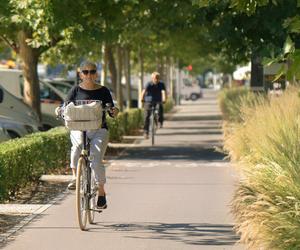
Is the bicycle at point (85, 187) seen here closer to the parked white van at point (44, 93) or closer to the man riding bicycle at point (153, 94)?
the man riding bicycle at point (153, 94)

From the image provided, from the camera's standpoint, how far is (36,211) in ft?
33.5

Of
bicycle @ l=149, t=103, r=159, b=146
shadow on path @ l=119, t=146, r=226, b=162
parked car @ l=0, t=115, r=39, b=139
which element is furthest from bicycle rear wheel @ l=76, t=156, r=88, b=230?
bicycle @ l=149, t=103, r=159, b=146

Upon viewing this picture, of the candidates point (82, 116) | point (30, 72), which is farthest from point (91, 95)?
point (30, 72)

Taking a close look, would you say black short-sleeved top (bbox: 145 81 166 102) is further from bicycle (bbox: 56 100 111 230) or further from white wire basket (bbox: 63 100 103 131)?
white wire basket (bbox: 63 100 103 131)

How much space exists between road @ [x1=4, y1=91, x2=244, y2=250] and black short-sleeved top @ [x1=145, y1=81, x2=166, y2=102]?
444 centimetres

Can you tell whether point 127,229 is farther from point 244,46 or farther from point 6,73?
point 6,73

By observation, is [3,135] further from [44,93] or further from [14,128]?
[44,93]

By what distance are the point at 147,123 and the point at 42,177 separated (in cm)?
898

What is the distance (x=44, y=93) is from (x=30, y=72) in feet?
13.5

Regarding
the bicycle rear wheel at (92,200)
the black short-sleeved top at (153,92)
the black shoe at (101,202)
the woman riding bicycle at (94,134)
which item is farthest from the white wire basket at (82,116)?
the black short-sleeved top at (153,92)

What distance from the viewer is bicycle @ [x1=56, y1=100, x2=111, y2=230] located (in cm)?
869

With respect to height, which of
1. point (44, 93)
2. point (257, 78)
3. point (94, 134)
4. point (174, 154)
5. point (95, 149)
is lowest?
point (174, 154)

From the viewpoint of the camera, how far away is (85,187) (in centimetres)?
898

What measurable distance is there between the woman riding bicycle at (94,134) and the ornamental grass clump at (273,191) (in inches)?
59.4
